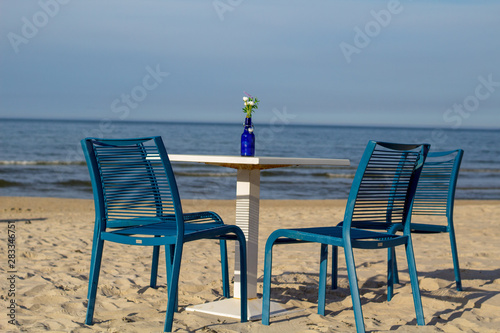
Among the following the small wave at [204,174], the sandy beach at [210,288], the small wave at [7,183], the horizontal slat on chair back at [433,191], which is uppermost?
the horizontal slat on chair back at [433,191]

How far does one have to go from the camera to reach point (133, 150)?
2.66m

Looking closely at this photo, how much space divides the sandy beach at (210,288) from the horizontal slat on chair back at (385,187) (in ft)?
1.94

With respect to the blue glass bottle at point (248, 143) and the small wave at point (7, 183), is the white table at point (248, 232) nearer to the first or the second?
the blue glass bottle at point (248, 143)

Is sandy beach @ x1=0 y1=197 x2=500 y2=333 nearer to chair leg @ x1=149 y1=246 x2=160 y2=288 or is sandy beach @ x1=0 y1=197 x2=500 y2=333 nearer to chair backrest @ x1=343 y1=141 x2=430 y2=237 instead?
chair leg @ x1=149 y1=246 x2=160 y2=288

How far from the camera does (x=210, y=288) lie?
3709 mm

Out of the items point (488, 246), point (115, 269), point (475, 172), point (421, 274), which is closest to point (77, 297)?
point (115, 269)

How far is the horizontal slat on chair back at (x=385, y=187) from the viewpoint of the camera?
2.58 metres

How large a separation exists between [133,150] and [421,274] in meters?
2.65

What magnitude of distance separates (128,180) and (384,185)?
4.41ft

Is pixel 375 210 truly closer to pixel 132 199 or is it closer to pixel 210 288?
pixel 132 199

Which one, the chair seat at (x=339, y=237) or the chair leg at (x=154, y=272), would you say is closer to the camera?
the chair seat at (x=339, y=237)

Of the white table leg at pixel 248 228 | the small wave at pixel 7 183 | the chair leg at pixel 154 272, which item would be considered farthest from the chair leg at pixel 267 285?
the small wave at pixel 7 183

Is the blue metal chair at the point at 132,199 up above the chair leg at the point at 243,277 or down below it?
above

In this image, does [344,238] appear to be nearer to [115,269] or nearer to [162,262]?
[115,269]
